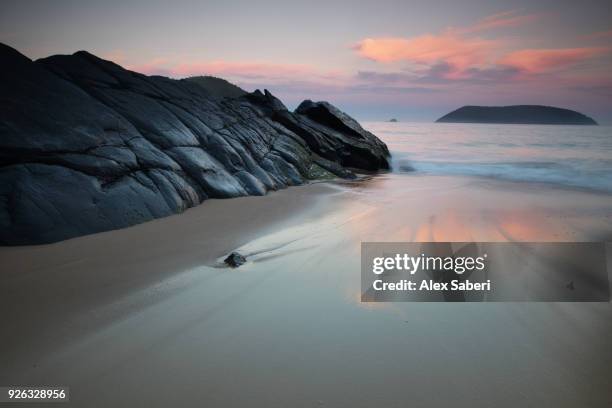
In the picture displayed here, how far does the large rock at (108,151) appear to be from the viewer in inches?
225

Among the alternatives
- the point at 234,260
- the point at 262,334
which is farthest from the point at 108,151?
the point at 262,334

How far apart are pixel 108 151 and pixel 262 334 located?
5582 millimetres

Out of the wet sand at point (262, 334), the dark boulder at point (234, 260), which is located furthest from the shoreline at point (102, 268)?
the dark boulder at point (234, 260)

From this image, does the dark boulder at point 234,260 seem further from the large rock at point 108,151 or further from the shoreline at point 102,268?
the large rock at point 108,151

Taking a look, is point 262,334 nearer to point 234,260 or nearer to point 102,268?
point 234,260

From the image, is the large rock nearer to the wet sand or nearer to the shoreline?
the shoreline

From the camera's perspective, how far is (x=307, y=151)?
1593cm

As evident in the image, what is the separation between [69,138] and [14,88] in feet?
4.29

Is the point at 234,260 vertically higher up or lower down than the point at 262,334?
higher up

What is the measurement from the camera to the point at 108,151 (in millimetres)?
7195

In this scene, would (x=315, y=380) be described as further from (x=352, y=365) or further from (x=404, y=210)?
(x=404, y=210)

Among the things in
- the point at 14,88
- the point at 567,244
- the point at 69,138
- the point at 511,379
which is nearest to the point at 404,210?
the point at 567,244

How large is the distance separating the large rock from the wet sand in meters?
0.69

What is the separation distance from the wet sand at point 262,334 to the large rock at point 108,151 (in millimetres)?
692
